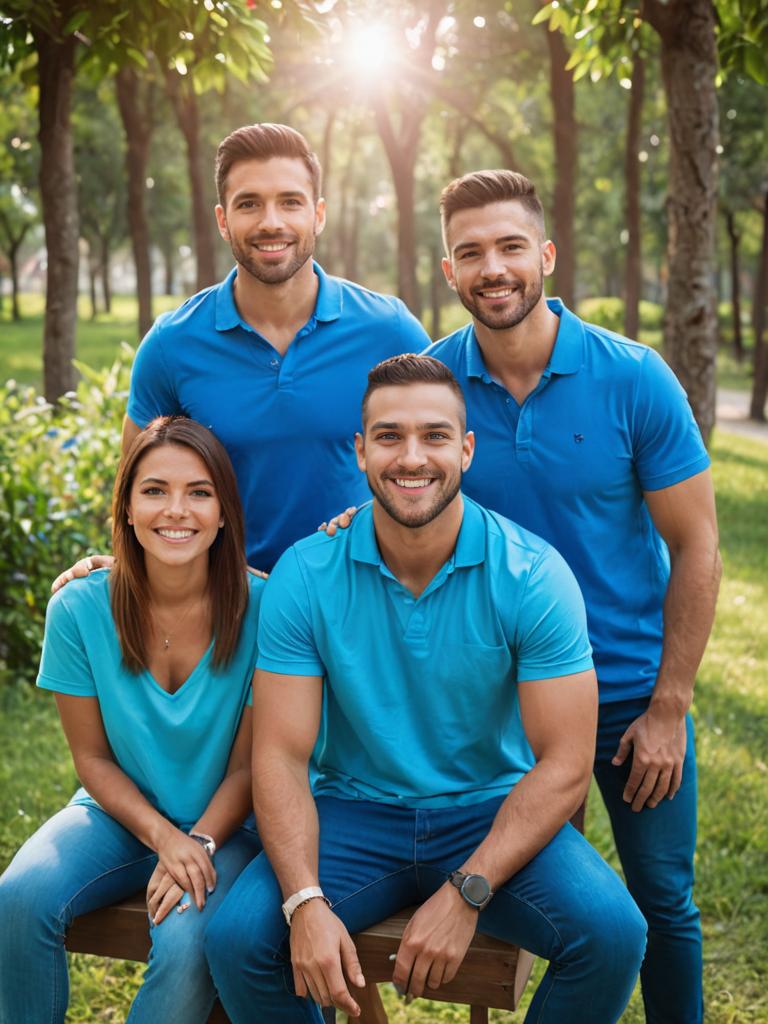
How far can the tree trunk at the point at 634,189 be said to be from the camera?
15258mm

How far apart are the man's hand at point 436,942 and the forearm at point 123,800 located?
770 mm

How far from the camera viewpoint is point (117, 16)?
18.0 ft

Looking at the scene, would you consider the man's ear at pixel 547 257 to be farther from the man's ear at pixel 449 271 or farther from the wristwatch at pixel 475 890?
the wristwatch at pixel 475 890

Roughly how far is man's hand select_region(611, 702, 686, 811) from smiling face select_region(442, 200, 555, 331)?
4.23 ft

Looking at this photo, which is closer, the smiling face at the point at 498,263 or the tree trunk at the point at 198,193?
the smiling face at the point at 498,263

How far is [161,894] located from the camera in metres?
3.11

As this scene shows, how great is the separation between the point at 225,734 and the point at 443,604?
0.77 meters

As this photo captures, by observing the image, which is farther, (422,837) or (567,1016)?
(422,837)

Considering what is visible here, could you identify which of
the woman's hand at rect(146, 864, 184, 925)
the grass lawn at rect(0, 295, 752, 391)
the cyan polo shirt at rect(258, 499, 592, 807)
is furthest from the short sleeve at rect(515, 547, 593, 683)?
the grass lawn at rect(0, 295, 752, 391)

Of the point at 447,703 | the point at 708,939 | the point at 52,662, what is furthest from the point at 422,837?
the point at 708,939

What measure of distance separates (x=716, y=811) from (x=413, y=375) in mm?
3323

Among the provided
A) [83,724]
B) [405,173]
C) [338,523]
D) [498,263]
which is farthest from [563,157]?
[83,724]

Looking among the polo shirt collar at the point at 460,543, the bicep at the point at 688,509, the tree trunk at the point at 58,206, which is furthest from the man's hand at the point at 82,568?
the tree trunk at the point at 58,206

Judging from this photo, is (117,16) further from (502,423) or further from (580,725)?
(580,725)
